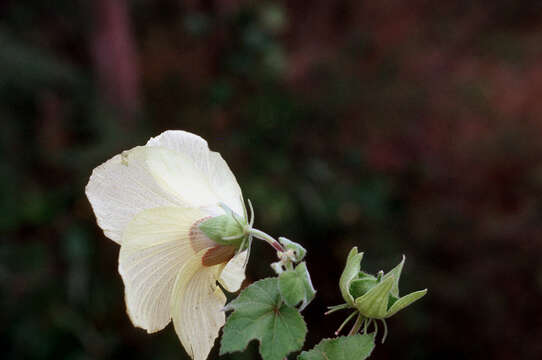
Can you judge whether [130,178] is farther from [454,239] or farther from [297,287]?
[454,239]

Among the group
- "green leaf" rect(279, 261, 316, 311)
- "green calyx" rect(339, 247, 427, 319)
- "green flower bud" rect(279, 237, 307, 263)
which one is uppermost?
"green flower bud" rect(279, 237, 307, 263)

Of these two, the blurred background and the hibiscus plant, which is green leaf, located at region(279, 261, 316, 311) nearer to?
the hibiscus plant

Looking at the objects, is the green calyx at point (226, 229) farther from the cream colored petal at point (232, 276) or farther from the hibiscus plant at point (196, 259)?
the cream colored petal at point (232, 276)

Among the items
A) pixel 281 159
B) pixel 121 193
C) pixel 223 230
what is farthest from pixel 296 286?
pixel 281 159

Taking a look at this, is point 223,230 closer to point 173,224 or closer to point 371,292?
point 173,224

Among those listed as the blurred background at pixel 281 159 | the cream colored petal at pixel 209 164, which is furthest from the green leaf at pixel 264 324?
the blurred background at pixel 281 159

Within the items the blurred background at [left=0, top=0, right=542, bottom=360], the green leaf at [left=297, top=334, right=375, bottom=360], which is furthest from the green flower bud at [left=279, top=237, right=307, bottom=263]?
the blurred background at [left=0, top=0, right=542, bottom=360]

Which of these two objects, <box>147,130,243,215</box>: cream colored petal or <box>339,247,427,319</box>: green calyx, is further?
<box>147,130,243,215</box>: cream colored petal
